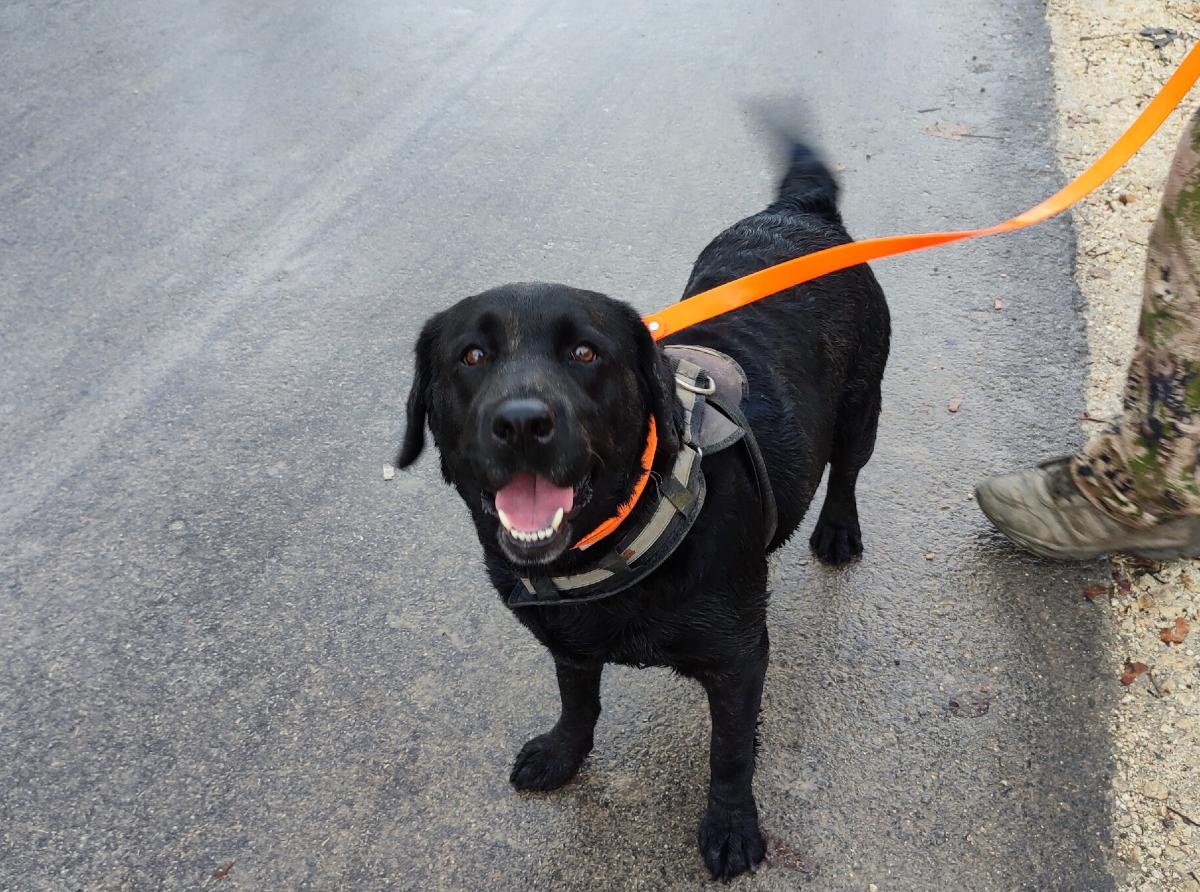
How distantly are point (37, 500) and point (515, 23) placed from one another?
503 cm

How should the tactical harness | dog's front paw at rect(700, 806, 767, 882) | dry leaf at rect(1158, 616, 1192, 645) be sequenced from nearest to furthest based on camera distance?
the tactical harness → dog's front paw at rect(700, 806, 767, 882) → dry leaf at rect(1158, 616, 1192, 645)

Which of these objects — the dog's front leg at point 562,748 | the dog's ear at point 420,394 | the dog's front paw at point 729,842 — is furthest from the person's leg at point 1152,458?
the dog's ear at point 420,394

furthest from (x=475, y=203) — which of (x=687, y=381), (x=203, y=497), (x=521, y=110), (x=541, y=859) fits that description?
(x=541, y=859)

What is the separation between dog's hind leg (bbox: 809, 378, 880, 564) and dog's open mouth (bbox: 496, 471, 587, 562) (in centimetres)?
133

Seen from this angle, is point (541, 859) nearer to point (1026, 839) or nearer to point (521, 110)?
point (1026, 839)

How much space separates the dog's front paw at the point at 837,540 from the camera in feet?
11.3

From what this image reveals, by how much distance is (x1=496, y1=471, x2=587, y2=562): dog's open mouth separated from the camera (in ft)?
6.91

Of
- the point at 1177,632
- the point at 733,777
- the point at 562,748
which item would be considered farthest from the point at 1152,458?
the point at 562,748

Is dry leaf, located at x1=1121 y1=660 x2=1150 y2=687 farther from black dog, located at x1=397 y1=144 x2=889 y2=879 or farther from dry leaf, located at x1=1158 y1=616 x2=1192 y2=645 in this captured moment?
black dog, located at x1=397 y1=144 x2=889 y2=879

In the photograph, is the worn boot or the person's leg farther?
the worn boot

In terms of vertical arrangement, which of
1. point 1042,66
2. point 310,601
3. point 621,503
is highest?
point 621,503

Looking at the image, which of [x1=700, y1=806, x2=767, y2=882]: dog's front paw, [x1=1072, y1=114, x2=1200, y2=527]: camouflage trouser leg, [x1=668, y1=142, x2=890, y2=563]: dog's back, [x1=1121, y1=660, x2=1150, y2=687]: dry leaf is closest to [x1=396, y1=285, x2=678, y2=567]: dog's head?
[x1=668, y1=142, x2=890, y2=563]: dog's back

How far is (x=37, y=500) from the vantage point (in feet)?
12.3

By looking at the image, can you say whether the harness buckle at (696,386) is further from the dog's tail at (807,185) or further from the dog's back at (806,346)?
the dog's tail at (807,185)
